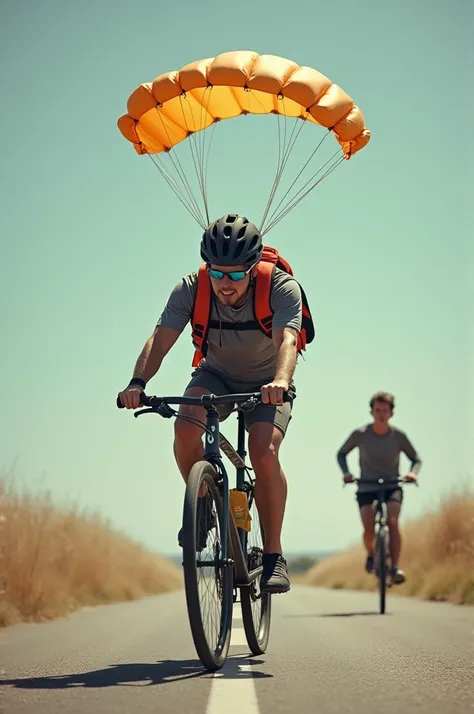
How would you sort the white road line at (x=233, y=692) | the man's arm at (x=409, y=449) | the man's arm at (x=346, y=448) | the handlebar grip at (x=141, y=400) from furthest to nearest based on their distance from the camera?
the man's arm at (x=346, y=448), the man's arm at (x=409, y=449), the handlebar grip at (x=141, y=400), the white road line at (x=233, y=692)

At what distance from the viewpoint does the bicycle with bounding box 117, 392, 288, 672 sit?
17.8 ft

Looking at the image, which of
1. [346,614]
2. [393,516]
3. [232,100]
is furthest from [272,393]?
[393,516]

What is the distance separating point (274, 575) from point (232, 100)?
549 centimetres

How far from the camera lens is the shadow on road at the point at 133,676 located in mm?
5469

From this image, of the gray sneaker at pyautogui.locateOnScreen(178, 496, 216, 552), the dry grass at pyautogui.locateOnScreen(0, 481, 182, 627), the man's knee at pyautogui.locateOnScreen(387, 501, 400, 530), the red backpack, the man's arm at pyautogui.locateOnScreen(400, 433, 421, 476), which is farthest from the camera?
the man's arm at pyautogui.locateOnScreen(400, 433, 421, 476)

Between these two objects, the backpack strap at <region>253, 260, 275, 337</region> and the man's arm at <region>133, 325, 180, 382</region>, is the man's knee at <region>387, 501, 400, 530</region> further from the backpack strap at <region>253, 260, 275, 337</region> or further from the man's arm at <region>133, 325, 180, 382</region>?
the man's arm at <region>133, 325, 180, 382</region>

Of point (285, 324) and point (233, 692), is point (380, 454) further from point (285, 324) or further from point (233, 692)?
point (233, 692)

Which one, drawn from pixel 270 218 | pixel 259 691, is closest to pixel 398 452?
pixel 270 218

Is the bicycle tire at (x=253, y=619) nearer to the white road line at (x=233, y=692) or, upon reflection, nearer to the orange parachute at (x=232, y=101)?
the white road line at (x=233, y=692)

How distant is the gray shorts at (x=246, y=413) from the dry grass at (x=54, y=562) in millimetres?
3904

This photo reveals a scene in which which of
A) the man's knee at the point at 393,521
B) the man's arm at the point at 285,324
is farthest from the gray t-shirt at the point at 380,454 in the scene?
the man's arm at the point at 285,324

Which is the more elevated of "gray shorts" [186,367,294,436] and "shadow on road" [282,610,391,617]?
"gray shorts" [186,367,294,436]

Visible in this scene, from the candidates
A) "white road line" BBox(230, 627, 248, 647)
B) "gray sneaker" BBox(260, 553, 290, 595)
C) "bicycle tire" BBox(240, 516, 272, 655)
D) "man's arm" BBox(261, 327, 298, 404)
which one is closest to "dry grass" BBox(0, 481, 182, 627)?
"white road line" BBox(230, 627, 248, 647)

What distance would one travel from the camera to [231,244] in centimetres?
637
